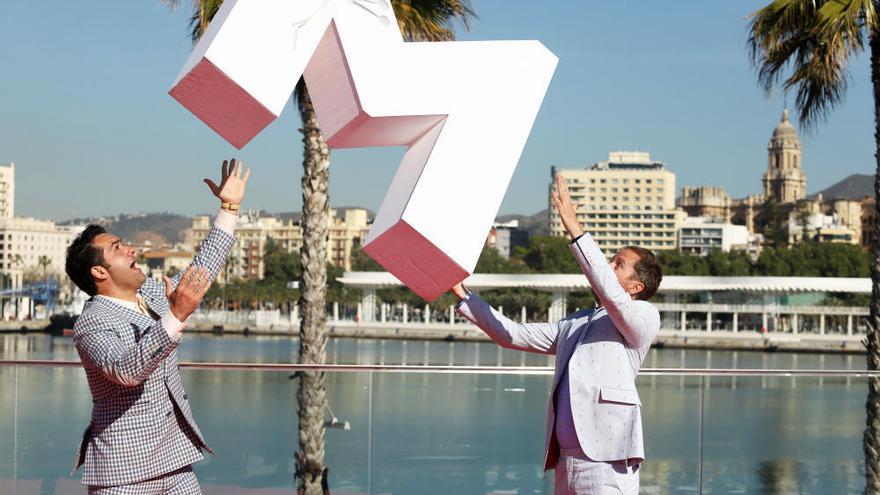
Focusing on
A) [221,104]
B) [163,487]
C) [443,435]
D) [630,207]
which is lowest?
[443,435]

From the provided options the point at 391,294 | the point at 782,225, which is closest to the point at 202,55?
the point at 391,294

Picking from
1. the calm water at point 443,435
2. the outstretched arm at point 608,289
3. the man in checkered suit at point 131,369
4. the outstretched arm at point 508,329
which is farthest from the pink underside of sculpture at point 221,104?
the calm water at point 443,435

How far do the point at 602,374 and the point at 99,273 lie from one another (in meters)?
1.40

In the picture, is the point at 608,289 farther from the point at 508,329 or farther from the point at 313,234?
the point at 313,234

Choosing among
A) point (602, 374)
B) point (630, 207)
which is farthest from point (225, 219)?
point (630, 207)

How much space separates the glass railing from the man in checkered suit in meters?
2.52

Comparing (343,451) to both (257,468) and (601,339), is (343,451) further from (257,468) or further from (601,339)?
(601,339)

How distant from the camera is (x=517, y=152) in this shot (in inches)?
136

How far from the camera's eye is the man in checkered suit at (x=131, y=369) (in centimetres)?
276

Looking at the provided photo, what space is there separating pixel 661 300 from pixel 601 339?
81949 millimetres

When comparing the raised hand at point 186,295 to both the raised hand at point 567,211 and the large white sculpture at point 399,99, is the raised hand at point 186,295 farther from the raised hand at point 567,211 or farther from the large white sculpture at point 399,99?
the raised hand at point 567,211

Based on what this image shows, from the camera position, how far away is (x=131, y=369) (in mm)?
2758

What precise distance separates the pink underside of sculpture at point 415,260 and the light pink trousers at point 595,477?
61cm

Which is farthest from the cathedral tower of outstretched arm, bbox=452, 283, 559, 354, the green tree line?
outstretched arm, bbox=452, 283, 559, 354
